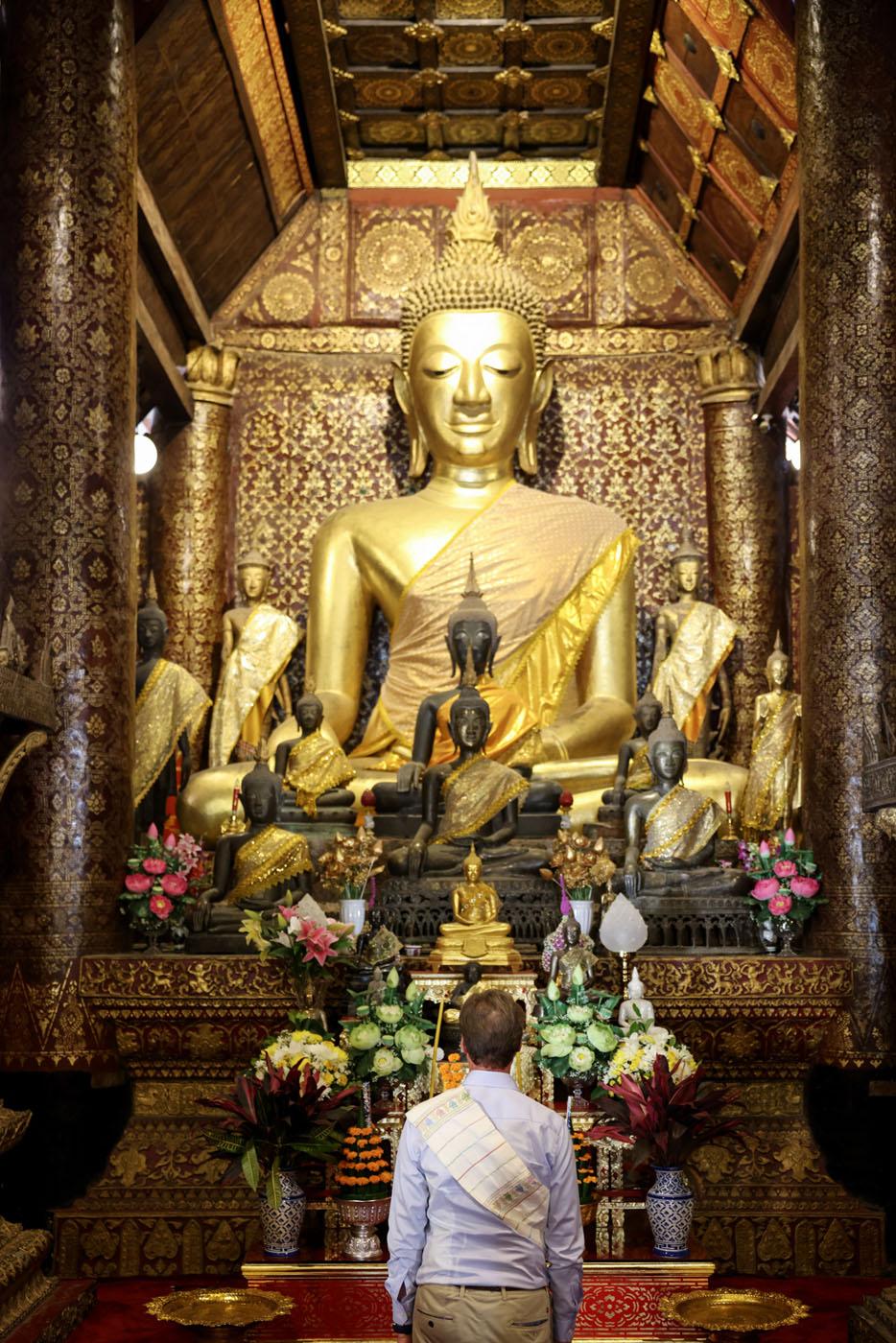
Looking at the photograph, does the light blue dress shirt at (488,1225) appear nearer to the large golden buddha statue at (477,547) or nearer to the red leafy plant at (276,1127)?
the red leafy plant at (276,1127)

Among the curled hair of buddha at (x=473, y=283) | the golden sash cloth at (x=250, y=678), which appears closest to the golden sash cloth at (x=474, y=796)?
the golden sash cloth at (x=250, y=678)

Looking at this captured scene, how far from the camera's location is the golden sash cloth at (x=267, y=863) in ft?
22.8

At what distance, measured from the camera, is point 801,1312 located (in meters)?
4.84

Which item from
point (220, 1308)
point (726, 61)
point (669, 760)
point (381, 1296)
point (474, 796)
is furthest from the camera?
point (726, 61)

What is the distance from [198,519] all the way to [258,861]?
12.8 feet

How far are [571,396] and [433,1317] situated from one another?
8.20 meters

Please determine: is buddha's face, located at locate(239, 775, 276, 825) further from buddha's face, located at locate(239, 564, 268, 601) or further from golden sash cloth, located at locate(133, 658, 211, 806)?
buddha's face, located at locate(239, 564, 268, 601)

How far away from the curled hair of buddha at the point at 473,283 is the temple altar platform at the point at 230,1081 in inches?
198

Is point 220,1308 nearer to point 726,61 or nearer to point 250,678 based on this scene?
point 250,678

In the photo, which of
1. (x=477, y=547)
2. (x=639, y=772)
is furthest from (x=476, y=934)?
(x=477, y=547)

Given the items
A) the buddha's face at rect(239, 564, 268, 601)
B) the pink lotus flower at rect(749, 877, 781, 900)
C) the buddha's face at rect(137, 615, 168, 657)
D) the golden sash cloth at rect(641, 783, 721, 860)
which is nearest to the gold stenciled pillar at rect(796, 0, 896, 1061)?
the pink lotus flower at rect(749, 877, 781, 900)

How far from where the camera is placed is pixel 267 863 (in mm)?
6949

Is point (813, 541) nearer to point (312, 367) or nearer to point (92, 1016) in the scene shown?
point (92, 1016)

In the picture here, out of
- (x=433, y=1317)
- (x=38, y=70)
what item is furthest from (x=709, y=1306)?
(x=38, y=70)
